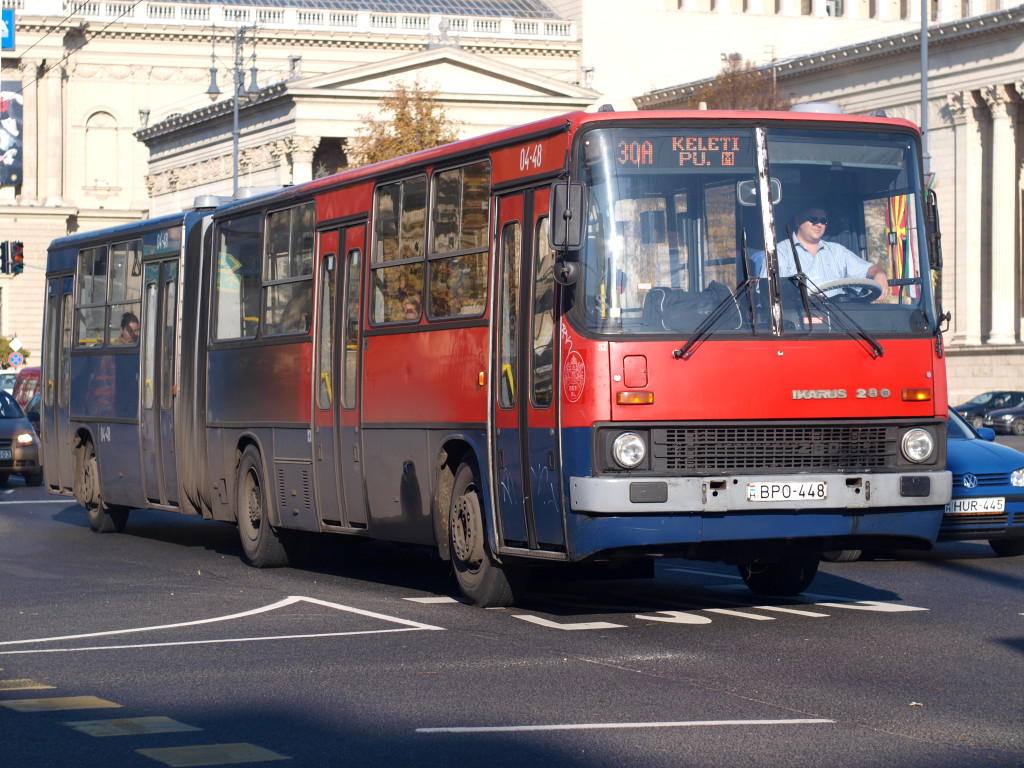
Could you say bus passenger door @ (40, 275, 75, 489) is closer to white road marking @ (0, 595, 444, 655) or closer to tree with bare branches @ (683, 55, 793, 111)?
white road marking @ (0, 595, 444, 655)

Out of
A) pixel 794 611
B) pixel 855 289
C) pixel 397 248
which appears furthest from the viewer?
pixel 397 248

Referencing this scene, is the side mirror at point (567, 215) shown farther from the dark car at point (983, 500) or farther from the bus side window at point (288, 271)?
the dark car at point (983, 500)

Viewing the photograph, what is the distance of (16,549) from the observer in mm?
18078

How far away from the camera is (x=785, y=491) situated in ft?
36.5

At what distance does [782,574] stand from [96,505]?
9.06 m

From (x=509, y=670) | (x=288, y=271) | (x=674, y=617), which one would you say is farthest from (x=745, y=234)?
(x=288, y=271)

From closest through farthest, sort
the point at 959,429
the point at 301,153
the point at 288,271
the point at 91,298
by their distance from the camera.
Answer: the point at 288,271
the point at 959,429
the point at 91,298
the point at 301,153

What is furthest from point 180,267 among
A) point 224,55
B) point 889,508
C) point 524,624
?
point 224,55

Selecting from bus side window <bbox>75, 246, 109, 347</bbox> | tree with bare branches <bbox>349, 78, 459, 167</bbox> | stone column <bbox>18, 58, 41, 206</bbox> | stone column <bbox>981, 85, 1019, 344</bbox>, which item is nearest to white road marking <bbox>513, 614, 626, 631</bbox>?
bus side window <bbox>75, 246, 109, 347</bbox>

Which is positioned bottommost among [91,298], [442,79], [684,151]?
[91,298]

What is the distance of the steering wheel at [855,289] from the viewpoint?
1138cm

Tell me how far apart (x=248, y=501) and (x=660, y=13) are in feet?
279

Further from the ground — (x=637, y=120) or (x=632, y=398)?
(x=637, y=120)

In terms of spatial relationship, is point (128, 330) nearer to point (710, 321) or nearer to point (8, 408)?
point (710, 321)
